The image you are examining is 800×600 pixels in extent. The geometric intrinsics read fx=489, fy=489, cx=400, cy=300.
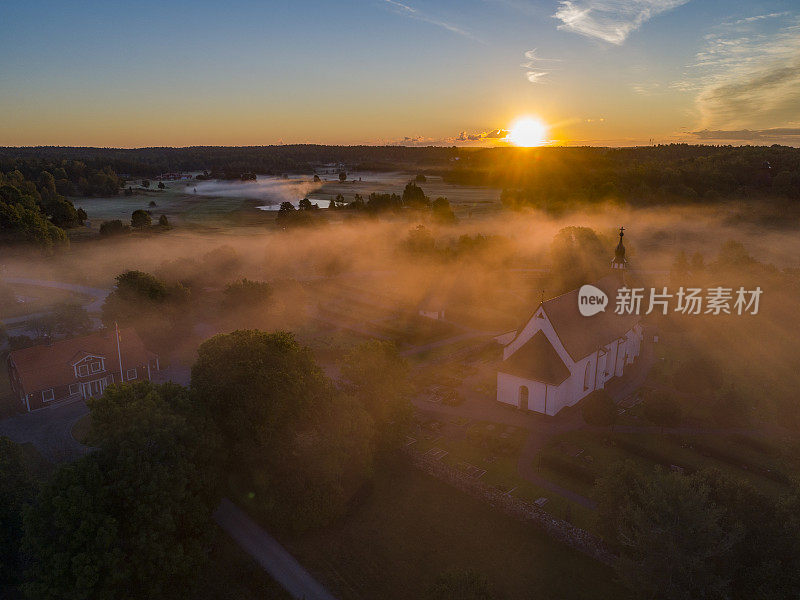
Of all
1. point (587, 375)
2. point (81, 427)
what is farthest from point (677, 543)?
point (81, 427)

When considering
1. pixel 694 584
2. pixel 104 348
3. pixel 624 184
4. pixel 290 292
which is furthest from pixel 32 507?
pixel 624 184

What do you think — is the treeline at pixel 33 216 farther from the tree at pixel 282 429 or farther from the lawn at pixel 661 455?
the lawn at pixel 661 455

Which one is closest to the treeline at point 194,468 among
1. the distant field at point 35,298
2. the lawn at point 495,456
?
the lawn at point 495,456

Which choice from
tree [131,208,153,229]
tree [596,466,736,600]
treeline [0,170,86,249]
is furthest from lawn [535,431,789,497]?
tree [131,208,153,229]

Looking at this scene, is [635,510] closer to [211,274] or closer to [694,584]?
[694,584]

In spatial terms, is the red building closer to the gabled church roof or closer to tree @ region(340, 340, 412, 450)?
tree @ region(340, 340, 412, 450)

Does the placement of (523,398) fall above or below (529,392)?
below

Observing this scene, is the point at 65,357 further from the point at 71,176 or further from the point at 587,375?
the point at 71,176
